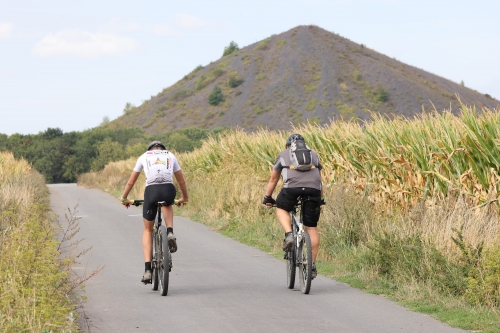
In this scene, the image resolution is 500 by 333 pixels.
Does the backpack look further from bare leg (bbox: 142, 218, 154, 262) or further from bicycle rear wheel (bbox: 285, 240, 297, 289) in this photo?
bare leg (bbox: 142, 218, 154, 262)

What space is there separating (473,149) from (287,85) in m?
141

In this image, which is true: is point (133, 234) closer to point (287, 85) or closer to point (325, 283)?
point (325, 283)

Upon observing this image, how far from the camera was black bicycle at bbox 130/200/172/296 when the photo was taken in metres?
10.2

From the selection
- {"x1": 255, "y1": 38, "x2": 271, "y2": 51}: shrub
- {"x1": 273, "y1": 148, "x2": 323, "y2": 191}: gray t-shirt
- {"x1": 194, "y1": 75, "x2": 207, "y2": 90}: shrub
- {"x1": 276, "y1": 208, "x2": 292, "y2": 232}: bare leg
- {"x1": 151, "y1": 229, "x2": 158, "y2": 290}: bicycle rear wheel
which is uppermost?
{"x1": 255, "y1": 38, "x2": 271, "y2": 51}: shrub

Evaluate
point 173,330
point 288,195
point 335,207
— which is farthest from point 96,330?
point 335,207

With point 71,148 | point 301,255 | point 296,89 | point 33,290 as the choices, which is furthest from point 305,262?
point 296,89

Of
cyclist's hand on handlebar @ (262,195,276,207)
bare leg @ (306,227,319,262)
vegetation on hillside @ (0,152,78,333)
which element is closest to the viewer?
vegetation on hillside @ (0,152,78,333)

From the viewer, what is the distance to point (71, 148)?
9888 centimetres

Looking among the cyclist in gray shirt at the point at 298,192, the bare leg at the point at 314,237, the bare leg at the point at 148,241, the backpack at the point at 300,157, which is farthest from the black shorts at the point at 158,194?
the bare leg at the point at 314,237

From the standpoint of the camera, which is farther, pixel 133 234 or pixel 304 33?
pixel 304 33

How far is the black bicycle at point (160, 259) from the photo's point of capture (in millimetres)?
10220

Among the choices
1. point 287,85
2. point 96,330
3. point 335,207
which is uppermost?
point 287,85

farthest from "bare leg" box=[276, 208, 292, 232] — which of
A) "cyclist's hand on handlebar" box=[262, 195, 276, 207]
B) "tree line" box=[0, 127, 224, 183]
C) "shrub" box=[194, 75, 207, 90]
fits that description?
"shrub" box=[194, 75, 207, 90]

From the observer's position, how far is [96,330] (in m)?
8.20
